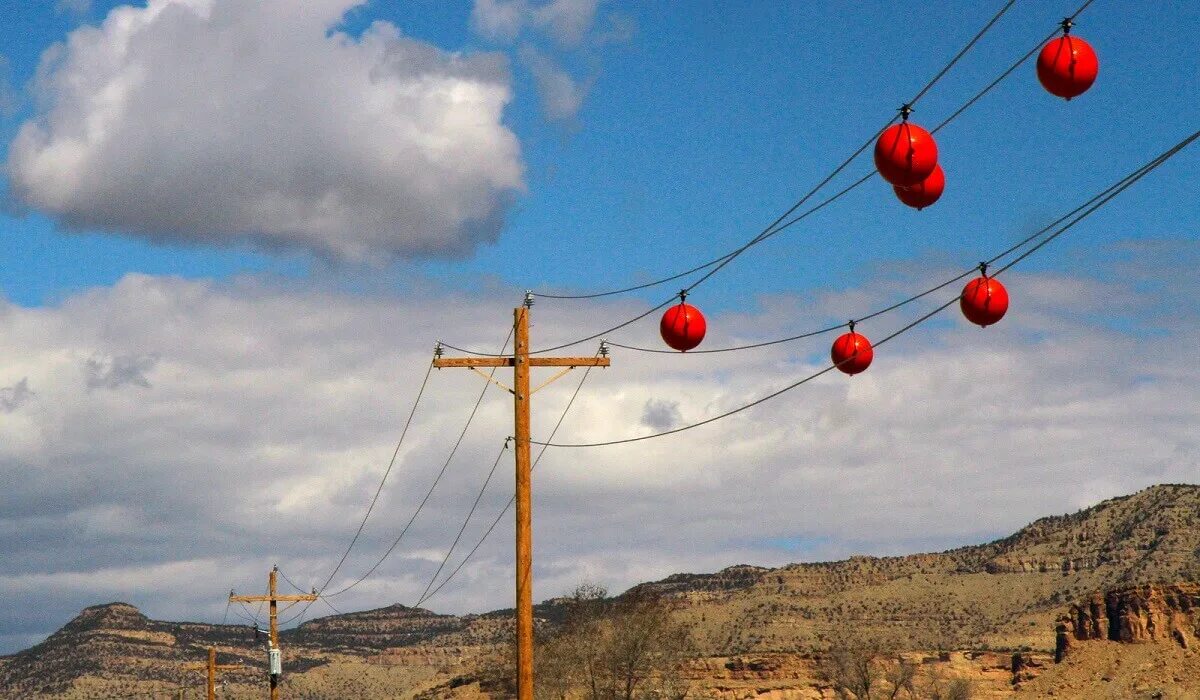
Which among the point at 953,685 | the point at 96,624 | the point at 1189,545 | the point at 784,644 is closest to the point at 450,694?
the point at 953,685

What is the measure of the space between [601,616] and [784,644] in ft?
188

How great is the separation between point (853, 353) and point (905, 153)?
674 cm

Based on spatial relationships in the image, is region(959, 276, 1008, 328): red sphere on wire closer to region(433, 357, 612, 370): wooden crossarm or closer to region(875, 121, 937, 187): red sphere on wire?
region(875, 121, 937, 187): red sphere on wire

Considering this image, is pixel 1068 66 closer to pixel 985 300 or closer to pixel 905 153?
pixel 905 153

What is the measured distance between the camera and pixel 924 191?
17562 millimetres

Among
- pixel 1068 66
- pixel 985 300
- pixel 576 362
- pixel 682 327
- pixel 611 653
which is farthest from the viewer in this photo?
pixel 611 653

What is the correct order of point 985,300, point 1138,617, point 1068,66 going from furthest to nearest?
point 1138,617 < point 985,300 < point 1068,66

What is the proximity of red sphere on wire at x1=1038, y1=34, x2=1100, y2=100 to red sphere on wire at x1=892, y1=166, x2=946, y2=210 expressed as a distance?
2001 millimetres

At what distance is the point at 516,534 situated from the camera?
26.5 meters

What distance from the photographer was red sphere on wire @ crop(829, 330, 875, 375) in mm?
22359

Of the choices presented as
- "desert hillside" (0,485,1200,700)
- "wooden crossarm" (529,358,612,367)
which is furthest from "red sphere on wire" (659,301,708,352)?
"desert hillside" (0,485,1200,700)

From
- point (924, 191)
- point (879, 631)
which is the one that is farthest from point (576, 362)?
point (879, 631)

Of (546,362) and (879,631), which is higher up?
(546,362)

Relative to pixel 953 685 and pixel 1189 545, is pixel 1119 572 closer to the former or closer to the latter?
pixel 1189 545
